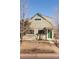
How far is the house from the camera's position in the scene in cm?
143

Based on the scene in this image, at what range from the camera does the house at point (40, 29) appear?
4.68 ft

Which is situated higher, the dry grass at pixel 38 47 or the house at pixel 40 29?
the house at pixel 40 29

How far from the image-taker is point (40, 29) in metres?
1.43

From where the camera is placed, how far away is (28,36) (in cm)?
143

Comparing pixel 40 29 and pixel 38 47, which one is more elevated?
pixel 40 29

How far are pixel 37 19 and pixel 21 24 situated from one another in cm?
16

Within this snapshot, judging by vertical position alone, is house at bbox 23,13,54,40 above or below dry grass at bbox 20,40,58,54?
above
